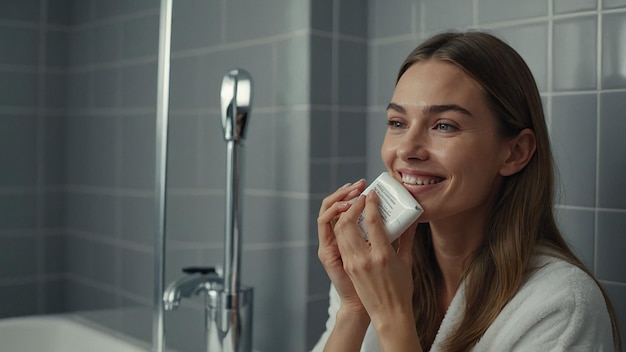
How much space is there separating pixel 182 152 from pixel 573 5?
0.72 metres

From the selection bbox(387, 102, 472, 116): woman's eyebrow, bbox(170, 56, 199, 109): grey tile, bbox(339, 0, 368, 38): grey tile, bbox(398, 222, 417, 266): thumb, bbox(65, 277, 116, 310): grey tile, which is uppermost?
bbox(339, 0, 368, 38): grey tile

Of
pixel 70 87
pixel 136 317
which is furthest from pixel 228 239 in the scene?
pixel 70 87

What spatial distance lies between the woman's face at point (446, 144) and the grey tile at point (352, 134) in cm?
44

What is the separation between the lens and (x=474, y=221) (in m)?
1.18

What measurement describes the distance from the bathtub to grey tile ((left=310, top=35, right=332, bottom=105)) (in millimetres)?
598

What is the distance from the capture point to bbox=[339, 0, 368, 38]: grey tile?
1.54 metres

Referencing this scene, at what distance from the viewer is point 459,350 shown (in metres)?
1.10

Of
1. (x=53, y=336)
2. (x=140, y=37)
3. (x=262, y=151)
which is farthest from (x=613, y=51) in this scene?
(x=53, y=336)

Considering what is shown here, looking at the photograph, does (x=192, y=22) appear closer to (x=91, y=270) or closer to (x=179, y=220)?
(x=179, y=220)

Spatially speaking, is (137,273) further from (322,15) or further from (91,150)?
(322,15)

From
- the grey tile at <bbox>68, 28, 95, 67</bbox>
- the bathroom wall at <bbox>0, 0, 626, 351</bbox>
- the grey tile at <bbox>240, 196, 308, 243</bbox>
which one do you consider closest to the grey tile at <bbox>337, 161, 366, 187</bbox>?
the bathroom wall at <bbox>0, 0, 626, 351</bbox>

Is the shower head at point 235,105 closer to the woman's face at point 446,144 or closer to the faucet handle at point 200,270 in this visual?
the faucet handle at point 200,270

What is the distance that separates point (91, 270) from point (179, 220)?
0.21 metres

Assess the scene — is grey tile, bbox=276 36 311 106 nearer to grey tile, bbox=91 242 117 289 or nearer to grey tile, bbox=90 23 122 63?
grey tile, bbox=90 23 122 63
